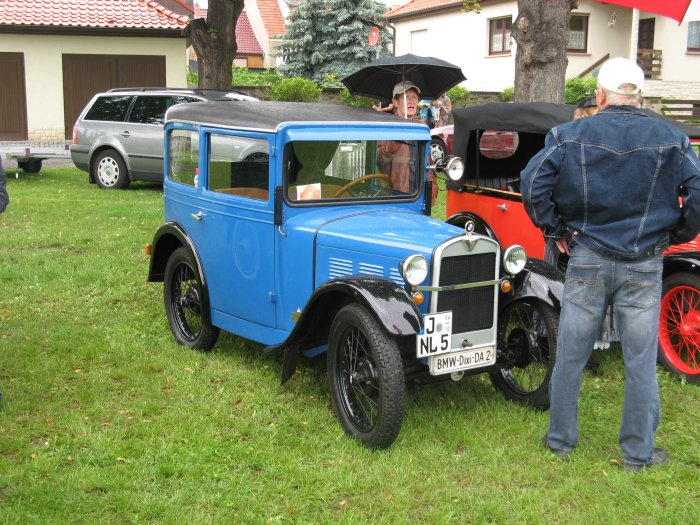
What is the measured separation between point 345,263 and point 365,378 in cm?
71

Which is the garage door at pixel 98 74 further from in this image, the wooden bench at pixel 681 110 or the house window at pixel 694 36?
the house window at pixel 694 36

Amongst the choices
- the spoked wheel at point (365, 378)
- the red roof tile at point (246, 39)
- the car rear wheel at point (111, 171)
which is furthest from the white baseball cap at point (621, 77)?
the red roof tile at point (246, 39)

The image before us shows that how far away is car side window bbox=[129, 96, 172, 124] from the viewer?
13.8 m

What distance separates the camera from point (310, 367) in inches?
218

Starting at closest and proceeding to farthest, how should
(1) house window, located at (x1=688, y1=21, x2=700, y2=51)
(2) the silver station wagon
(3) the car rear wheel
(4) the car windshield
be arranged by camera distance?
(4) the car windshield → (2) the silver station wagon → (3) the car rear wheel → (1) house window, located at (x1=688, y1=21, x2=700, y2=51)

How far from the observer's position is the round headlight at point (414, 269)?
420cm

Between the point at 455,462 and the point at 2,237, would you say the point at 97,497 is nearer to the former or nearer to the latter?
the point at 455,462

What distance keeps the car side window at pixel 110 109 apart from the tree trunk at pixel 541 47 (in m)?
7.35

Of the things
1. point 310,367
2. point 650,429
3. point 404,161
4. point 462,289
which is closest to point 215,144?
point 404,161

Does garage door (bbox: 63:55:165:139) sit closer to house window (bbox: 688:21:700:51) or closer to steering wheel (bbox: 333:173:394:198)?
house window (bbox: 688:21:700:51)

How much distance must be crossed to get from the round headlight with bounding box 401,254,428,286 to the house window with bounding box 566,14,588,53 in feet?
79.6

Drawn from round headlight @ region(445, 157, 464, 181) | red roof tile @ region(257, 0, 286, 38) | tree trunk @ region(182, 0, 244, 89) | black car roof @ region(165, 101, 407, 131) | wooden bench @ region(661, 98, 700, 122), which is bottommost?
round headlight @ region(445, 157, 464, 181)

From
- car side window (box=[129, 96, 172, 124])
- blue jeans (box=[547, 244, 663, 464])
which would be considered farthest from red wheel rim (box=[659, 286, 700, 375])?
car side window (box=[129, 96, 172, 124])

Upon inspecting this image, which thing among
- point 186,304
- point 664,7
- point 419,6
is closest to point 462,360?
point 186,304
